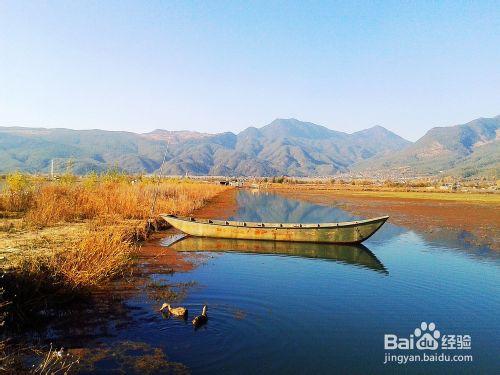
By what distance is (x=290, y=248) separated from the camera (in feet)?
71.6

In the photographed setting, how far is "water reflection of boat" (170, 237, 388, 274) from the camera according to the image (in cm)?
1977

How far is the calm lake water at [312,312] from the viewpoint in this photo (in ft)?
28.6

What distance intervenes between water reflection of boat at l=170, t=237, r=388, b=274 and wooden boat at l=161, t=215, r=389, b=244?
1.12 ft

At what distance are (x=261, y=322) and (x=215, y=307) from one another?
159 cm

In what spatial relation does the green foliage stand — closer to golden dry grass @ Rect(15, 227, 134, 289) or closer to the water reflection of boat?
the water reflection of boat

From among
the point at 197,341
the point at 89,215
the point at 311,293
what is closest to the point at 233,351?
the point at 197,341

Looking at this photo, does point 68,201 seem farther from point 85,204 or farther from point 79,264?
point 79,264

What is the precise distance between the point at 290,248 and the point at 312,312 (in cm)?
1015

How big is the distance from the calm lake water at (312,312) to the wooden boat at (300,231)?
1.96m

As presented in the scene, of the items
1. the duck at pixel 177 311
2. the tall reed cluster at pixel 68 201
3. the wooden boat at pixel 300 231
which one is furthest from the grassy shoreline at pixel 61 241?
the wooden boat at pixel 300 231

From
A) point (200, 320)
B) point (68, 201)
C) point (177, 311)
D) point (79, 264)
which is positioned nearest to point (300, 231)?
point (177, 311)

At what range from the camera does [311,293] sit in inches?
534

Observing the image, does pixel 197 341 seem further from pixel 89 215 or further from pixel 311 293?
pixel 89 215

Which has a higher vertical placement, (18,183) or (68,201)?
(18,183)
